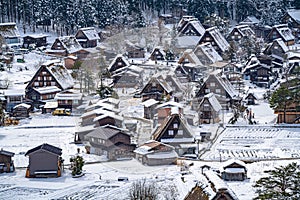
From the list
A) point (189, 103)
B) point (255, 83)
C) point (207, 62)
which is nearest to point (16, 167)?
point (189, 103)

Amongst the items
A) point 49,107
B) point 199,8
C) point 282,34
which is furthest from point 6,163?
point 199,8

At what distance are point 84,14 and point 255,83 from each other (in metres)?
12.9

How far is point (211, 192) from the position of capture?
12.1 metres

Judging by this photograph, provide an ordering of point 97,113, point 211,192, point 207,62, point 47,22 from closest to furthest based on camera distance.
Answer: point 211,192 → point 97,113 → point 207,62 → point 47,22

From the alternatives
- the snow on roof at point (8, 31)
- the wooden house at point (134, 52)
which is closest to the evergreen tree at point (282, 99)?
the wooden house at point (134, 52)

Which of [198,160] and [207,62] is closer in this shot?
[198,160]

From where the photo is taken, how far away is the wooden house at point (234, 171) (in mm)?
14867

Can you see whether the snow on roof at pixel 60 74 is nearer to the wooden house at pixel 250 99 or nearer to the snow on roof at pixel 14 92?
the snow on roof at pixel 14 92

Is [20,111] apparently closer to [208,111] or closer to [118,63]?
[208,111]

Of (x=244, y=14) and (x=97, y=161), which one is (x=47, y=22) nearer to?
(x=244, y=14)

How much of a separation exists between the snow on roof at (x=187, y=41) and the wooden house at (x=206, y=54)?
286 cm

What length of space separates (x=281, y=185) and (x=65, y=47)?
23168 millimetres

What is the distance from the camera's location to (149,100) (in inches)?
902

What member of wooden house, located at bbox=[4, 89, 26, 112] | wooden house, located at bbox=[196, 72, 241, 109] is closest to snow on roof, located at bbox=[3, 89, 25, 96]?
wooden house, located at bbox=[4, 89, 26, 112]
